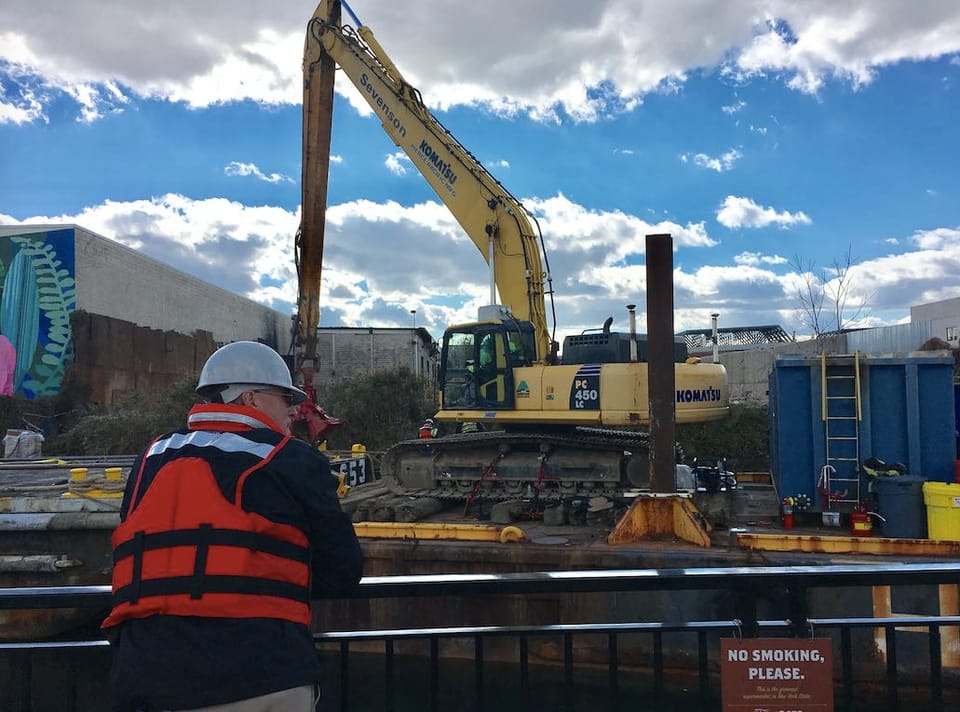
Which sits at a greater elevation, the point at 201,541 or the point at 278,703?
the point at 201,541

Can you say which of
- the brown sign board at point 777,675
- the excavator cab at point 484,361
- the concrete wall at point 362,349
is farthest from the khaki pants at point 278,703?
the concrete wall at point 362,349

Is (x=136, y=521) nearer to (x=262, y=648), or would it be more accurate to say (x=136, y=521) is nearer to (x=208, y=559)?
(x=208, y=559)

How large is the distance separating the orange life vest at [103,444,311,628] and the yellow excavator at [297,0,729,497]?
798cm

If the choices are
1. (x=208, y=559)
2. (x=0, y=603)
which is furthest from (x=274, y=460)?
(x=0, y=603)

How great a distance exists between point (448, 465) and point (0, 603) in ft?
27.4

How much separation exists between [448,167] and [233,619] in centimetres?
1062

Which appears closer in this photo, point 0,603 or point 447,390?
point 0,603

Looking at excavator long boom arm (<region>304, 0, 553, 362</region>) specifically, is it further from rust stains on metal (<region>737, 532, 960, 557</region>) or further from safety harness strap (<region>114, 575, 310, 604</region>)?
safety harness strap (<region>114, 575, 310, 604</region>)

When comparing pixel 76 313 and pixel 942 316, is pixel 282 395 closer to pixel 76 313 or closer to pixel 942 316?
pixel 76 313

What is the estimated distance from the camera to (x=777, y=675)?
7.48 feet

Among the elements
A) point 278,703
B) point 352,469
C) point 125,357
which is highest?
point 125,357

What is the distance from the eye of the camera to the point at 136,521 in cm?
182

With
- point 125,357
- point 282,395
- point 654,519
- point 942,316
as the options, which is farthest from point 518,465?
point 942,316

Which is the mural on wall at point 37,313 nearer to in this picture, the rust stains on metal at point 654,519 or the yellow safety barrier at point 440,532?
the yellow safety barrier at point 440,532
